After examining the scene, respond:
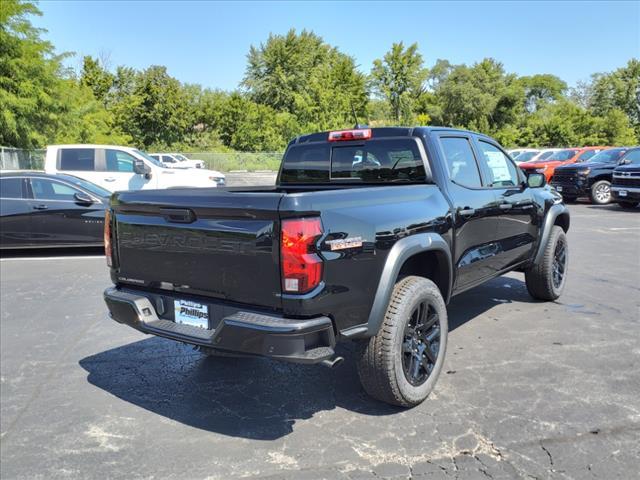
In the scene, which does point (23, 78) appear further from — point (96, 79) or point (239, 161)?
point (96, 79)

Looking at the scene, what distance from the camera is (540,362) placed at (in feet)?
14.1

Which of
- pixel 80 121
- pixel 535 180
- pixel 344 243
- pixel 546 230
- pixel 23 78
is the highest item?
pixel 23 78

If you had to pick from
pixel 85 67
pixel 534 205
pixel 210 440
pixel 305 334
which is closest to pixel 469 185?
pixel 534 205

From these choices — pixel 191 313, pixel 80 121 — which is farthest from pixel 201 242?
pixel 80 121

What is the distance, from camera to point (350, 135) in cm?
455

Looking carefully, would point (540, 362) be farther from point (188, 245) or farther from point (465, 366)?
point (188, 245)

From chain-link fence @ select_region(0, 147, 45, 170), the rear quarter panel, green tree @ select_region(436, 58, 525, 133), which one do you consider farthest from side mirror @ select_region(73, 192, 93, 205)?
green tree @ select_region(436, 58, 525, 133)

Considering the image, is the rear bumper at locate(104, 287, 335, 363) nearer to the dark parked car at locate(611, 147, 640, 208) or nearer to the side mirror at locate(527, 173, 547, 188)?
the side mirror at locate(527, 173, 547, 188)

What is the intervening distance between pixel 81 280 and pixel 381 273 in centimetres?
563

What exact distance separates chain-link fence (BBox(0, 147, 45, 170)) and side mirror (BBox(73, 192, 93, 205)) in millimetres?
13061

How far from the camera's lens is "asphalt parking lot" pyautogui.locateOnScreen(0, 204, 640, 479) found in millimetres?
2971

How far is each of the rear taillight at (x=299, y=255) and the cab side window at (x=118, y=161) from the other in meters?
10.8

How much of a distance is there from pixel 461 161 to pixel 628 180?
40.8 feet

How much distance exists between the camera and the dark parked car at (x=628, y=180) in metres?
14.5
